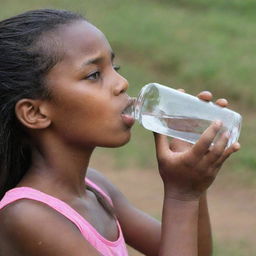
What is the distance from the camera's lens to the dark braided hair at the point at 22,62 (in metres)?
2.18

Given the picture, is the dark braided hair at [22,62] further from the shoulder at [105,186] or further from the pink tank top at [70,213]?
the shoulder at [105,186]

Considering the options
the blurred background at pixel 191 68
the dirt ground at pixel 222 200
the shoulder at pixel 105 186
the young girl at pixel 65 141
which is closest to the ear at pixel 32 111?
the young girl at pixel 65 141

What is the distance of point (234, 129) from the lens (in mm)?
2334

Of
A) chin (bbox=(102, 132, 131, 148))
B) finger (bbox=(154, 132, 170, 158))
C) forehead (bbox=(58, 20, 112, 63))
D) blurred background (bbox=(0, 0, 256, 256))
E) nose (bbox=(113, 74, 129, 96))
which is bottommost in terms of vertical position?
blurred background (bbox=(0, 0, 256, 256))

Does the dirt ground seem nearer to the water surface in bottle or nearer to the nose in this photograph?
the water surface in bottle

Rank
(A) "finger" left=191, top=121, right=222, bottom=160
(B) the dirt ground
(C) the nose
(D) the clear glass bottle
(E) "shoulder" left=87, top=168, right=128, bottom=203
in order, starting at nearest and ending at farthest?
Result: (A) "finger" left=191, top=121, right=222, bottom=160 < (C) the nose < (D) the clear glass bottle < (E) "shoulder" left=87, top=168, right=128, bottom=203 < (B) the dirt ground

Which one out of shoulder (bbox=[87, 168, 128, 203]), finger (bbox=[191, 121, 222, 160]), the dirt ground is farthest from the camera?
the dirt ground

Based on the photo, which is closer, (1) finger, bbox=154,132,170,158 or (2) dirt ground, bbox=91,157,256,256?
(1) finger, bbox=154,132,170,158

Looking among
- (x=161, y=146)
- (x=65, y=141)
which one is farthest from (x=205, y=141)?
(x=65, y=141)

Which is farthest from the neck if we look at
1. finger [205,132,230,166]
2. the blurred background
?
the blurred background

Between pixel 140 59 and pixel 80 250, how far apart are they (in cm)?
789

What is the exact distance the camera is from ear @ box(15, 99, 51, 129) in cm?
219

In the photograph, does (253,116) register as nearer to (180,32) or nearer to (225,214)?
(225,214)

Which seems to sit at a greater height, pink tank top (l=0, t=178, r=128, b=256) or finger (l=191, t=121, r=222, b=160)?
finger (l=191, t=121, r=222, b=160)
